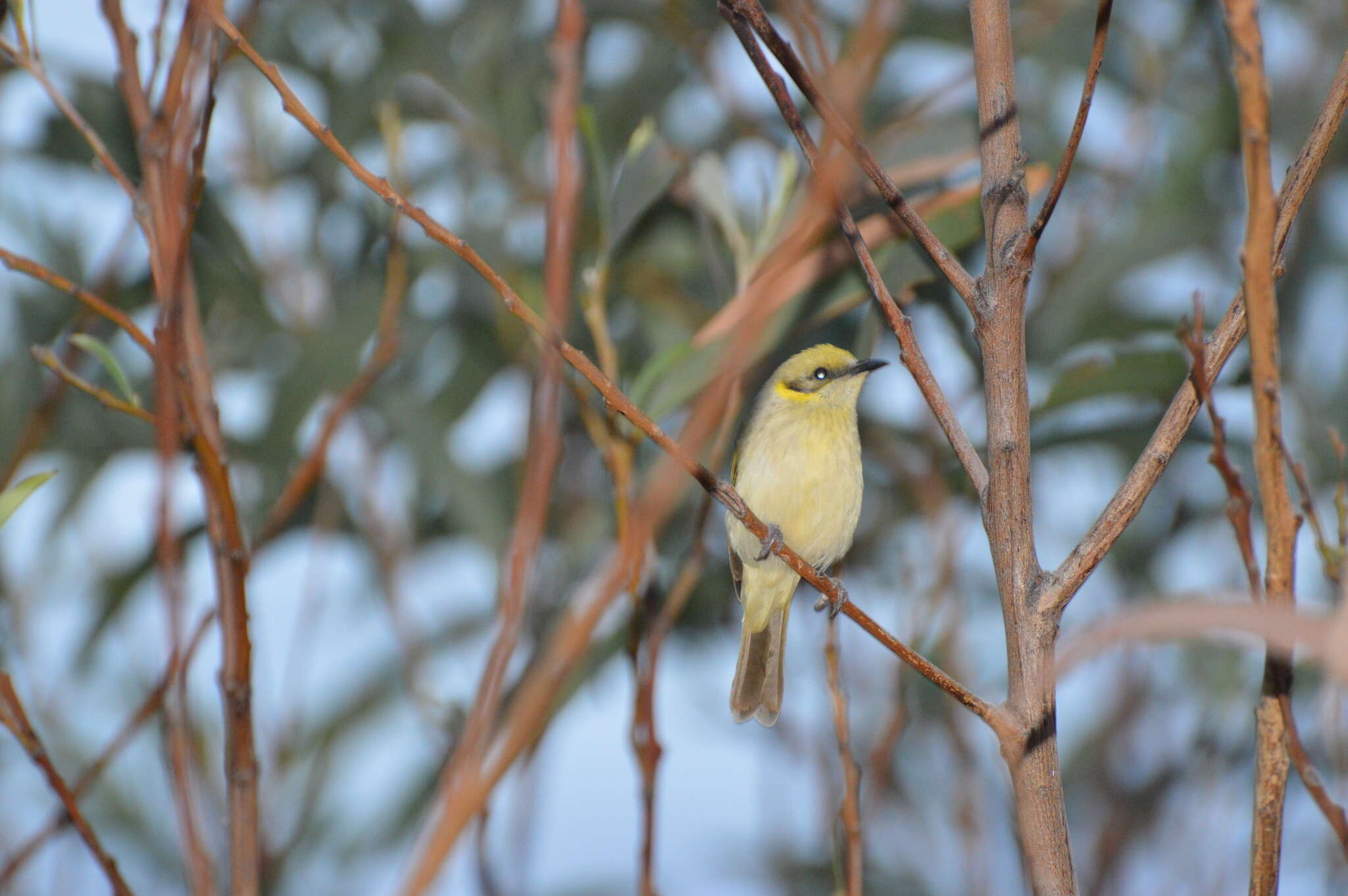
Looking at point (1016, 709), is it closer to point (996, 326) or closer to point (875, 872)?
point (996, 326)

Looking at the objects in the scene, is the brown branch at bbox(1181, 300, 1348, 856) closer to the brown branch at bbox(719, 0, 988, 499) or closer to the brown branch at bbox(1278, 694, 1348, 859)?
the brown branch at bbox(1278, 694, 1348, 859)

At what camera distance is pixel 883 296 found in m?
1.23

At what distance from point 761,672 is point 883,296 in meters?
1.47

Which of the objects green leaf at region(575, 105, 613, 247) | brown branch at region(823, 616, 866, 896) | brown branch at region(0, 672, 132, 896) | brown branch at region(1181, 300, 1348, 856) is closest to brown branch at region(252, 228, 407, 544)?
green leaf at region(575, 105, 613, 247)

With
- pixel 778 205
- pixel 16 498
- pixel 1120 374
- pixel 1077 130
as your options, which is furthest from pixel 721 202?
pixel 16 498

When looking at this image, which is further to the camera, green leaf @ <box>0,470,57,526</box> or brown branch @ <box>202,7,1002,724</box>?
green leaf @ <box>0,470,57,526</box>

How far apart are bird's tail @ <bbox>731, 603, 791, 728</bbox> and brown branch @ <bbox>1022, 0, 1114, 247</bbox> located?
141 cm

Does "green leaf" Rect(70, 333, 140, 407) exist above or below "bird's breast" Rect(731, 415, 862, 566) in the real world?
below

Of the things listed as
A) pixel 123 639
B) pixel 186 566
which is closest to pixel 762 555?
pixel 186 566

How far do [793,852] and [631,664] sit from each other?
48.9 inches

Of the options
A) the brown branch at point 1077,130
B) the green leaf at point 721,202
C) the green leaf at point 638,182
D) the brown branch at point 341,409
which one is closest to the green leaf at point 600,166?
the green leaf at point 638,182

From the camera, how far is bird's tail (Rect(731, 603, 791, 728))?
2.45 meters

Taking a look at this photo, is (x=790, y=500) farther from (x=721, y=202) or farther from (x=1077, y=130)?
(x=1077, y=130)

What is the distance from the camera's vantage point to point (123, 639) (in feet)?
8.33
